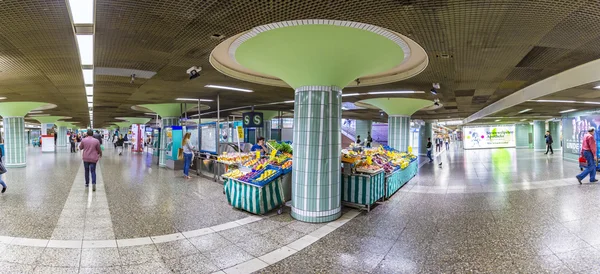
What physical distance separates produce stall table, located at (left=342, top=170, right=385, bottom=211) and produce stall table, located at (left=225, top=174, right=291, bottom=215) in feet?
3.94

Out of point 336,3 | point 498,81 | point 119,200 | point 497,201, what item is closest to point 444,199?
point 497,201

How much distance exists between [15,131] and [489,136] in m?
37.0

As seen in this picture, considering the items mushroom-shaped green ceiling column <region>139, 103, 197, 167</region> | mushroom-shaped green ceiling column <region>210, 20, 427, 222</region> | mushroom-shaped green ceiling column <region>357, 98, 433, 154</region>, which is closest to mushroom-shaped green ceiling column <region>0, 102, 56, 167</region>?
mushroom-shaped green ceiling column <region>139, 103, 197, 167</region>

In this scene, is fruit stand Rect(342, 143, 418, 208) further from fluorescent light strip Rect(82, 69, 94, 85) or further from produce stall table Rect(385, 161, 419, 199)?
fluorescent light strip Rect(82, 69, 94, 85)

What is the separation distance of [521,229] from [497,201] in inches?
78.4

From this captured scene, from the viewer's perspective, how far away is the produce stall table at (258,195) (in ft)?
16.2

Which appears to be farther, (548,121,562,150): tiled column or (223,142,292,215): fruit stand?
(548,121,562,150): tiled column

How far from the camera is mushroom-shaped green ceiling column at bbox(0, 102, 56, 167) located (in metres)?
11.7

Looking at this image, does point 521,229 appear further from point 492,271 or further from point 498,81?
point 498,81

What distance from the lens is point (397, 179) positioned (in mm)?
7160

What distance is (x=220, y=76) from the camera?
6.34 metres

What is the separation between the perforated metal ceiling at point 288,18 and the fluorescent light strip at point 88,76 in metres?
0.19

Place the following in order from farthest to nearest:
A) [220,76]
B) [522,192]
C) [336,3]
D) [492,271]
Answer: [522,192] → [220,76] → [492,271] → [336,3]

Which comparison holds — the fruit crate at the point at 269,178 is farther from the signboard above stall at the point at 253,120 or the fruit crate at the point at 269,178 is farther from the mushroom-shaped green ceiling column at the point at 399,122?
the mushroom-shaped green ceiling column at the point at 399,122
